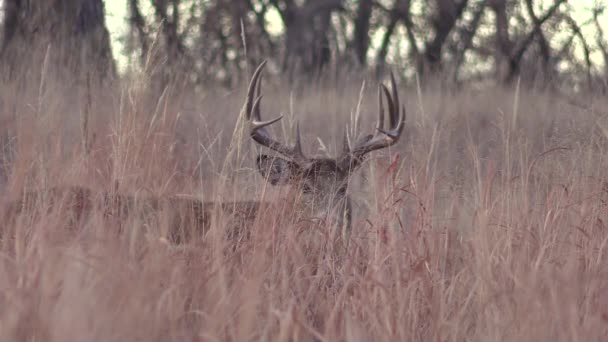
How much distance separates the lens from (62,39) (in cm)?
652

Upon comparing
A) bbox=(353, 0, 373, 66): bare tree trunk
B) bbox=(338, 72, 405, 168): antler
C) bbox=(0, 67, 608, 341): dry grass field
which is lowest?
bbox=(0, 67, 608, 341): dry grass field

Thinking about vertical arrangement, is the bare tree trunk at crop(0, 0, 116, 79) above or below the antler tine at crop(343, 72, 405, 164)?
above

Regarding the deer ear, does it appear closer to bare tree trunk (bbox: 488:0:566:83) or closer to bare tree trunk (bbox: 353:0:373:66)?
bare tree trunk (bbox: 488:0:566:83)

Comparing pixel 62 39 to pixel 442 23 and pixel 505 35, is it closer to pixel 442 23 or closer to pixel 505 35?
pixel 505 35

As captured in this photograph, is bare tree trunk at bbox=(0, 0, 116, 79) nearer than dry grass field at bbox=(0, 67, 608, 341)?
No

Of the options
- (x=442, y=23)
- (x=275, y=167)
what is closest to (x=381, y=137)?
(x=275, y=167)

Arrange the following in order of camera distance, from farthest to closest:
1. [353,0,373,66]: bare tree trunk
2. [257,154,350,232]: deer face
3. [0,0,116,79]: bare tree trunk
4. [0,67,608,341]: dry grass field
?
[353,0,373,66]: bare tree trunk → [0,0,116,79]: bare tree trunk → [257,154,350,232]: deer face → [0,67,608,341]: dry grass field

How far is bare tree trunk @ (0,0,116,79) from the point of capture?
591 centimetres

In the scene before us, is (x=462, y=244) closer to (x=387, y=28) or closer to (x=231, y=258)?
(x=231, y=258)

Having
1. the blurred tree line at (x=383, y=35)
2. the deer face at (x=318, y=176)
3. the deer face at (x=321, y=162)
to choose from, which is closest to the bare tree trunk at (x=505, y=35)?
the blurred tree line at (x=383, y=35)

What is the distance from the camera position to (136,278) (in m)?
2.01

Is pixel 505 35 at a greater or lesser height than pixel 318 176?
greater

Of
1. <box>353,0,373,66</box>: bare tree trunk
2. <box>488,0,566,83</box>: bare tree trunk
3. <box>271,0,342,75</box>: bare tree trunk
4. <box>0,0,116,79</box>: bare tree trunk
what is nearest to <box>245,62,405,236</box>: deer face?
<box>0,0,116,79</box>: bare tree trunk

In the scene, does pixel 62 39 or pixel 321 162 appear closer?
pixel 321 162
